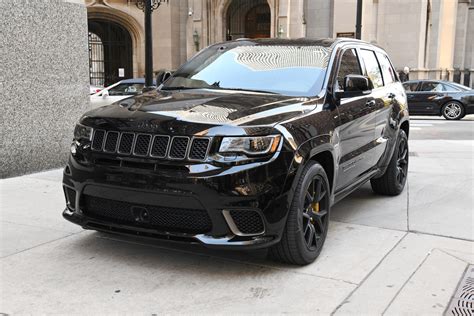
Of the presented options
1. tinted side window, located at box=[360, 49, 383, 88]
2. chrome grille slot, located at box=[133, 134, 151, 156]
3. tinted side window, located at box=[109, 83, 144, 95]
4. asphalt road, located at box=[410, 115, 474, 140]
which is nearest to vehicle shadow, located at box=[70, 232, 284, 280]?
chrome grille slot, located at box=[133, 134, 151, 156]

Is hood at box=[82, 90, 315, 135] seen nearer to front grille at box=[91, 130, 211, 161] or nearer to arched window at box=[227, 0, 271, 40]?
front grille at box=[91, 130, 211, 161]

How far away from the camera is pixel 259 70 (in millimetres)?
5156

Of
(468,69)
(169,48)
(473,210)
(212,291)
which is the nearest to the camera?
(212,291)

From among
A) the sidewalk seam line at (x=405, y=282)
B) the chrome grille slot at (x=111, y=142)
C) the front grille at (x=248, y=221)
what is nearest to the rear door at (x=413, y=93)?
the sidewalk seam line at (x=405, y=282)

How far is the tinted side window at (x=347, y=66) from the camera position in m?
5.15

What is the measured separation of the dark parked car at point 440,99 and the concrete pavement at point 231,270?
14.9 meters

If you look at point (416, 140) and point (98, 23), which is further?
point (98, 23)

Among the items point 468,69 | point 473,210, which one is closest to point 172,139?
point 473,210

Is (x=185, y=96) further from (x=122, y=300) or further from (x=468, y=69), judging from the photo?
(x=468, y=69)

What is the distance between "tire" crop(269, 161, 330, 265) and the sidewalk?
13 cm

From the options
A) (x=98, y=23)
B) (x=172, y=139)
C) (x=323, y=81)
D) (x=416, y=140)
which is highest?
(x=98, y=23)

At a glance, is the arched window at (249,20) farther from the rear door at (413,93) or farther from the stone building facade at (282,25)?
the rear door at (413,93)

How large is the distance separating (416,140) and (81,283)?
35.9ft

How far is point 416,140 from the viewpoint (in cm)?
1323
